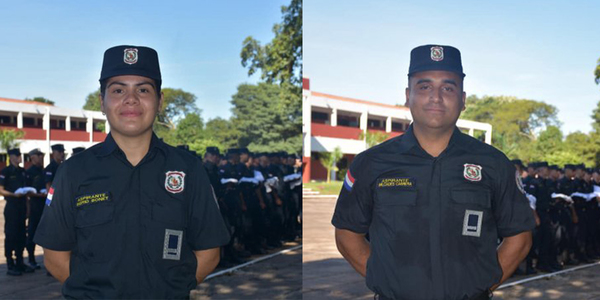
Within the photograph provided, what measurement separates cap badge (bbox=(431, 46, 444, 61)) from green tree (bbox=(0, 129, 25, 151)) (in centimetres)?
420

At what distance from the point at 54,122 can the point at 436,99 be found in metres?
3.87

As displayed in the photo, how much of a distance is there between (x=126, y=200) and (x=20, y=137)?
155 inches

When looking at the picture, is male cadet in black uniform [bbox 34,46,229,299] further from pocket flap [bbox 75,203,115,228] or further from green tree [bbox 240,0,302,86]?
green tree [bbox 240,0,302,86]

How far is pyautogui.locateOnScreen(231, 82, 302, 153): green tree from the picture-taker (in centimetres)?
568

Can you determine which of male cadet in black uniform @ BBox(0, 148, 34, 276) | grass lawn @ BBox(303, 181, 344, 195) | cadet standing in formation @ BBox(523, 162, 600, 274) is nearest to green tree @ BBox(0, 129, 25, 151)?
male cadet in black uniform @ BBox(0, 148, 34, 276)

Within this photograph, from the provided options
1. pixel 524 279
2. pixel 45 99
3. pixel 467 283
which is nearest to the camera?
pixel 467 283

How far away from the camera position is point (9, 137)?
5.41m

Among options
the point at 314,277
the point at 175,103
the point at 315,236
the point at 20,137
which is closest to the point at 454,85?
the point at 175,103

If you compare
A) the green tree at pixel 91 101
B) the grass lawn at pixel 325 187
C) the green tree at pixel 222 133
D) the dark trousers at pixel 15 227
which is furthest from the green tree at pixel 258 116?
the grass lawn at pixel 325 187

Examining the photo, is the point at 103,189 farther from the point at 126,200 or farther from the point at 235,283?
the point at 235,283

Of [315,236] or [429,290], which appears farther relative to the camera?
[315,236]

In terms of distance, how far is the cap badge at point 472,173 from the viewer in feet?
7.63

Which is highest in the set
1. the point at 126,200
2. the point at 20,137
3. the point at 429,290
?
the point at 20,137

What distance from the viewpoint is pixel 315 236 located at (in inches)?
454
